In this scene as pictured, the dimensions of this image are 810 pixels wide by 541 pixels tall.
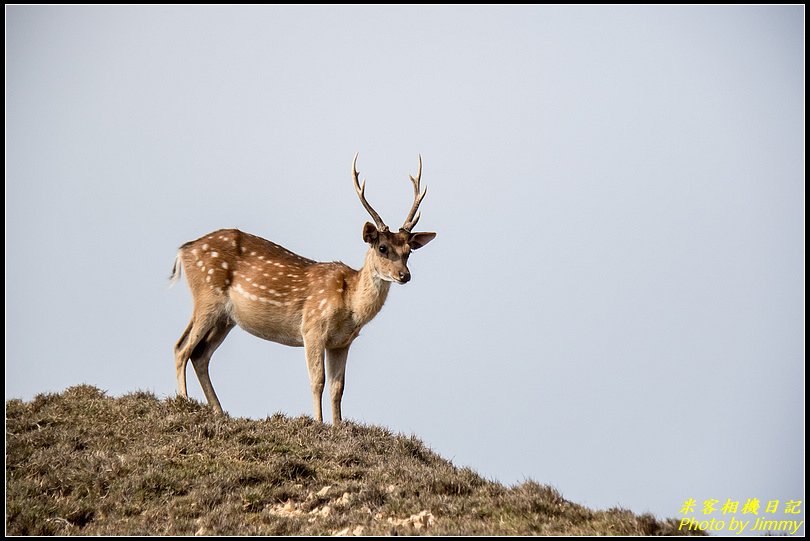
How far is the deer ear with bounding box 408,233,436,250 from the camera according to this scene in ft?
41.4

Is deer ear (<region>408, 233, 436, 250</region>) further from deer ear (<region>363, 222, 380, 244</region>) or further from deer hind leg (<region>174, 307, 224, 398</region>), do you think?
deer hind leg (<region>174, 307, 224, 398</region>)

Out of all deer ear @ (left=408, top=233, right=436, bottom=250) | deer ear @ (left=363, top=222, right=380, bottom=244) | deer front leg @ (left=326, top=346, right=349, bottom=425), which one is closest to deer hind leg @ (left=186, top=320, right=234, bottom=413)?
deer front leg @ (left=326, top=346, right=349, bottom=425)

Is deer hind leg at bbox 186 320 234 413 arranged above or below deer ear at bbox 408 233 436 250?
below

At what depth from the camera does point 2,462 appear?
9789 mm

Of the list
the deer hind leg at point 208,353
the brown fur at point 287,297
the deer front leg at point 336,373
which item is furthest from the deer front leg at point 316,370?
the deer hind leg at point 208,353

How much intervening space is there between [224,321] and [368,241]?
8.15ft

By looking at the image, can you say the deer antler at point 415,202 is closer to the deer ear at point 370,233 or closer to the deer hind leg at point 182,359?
the deer ear at point 370,233

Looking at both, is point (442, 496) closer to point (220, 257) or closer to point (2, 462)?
point (2, 462)

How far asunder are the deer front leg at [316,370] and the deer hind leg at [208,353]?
1.44 meters

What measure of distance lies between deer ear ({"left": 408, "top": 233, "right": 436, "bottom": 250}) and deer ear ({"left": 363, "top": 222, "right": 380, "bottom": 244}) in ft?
2.00

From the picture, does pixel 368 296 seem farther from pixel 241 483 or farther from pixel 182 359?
pixel 241 483

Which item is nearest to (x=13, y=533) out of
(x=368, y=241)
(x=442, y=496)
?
(x=442, y=496)

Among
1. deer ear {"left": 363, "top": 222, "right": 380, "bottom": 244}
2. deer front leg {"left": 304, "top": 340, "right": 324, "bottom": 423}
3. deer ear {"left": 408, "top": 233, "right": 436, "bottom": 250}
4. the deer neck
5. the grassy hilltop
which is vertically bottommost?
the grassy hilltop

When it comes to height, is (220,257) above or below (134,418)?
above
